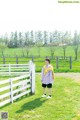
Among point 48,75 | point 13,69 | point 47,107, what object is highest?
point 48,75

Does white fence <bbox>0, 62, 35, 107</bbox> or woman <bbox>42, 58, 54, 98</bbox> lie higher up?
woman <bbox>42, 58, 54, 98</bbox>

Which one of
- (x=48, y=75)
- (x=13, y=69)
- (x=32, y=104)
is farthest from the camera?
(x=13, y=69)

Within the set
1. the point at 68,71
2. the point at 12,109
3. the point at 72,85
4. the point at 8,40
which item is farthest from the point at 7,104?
the point at 8,40

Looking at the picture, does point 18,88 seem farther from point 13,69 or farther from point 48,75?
point 13,69

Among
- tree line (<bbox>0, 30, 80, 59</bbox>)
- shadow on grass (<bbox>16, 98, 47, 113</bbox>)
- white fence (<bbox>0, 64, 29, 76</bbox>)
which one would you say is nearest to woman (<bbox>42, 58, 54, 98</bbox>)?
shadow on grass (<bbox>16, 98, 47, 113</bbox>)

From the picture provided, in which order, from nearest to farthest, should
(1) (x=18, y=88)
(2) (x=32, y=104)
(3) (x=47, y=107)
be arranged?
(3) (x=47, y=107)
(2) (x=32, y=104)
(1) (x=18, y=88)

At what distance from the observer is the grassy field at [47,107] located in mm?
9758

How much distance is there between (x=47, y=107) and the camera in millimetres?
11031

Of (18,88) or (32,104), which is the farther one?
(18,88)

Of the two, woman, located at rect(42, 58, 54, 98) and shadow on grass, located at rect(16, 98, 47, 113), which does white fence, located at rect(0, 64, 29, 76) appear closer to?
woman, located at rect(42, 58, 54, 98)

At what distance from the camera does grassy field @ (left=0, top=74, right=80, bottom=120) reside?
32.0 feet

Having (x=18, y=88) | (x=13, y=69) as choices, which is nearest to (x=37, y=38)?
(x=13, y=69)

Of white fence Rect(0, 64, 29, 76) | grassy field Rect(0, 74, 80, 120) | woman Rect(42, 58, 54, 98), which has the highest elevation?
woman Rect(42, 58, 54, 98)

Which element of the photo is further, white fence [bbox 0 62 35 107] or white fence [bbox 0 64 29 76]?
white fence [bbox 0 64 29 76]
